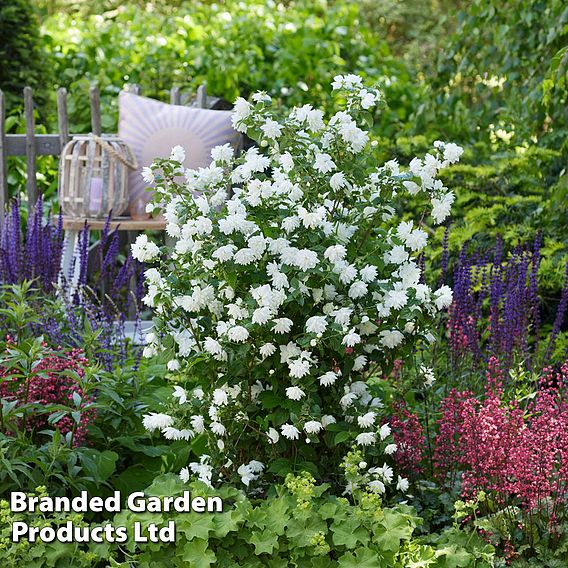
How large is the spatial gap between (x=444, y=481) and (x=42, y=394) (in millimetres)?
1177

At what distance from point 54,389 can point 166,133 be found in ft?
6.96

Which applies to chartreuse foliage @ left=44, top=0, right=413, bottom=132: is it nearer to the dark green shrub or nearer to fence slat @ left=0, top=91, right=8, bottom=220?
the dark green shrub

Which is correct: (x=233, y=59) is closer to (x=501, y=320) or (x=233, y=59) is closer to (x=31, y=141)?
(x=31, y=141)

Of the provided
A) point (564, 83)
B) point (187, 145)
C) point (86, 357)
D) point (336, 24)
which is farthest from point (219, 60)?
point (86, 357)

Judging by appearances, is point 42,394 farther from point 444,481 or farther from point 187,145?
point 187,145

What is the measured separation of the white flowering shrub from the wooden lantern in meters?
1.91

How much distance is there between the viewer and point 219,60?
7.03m

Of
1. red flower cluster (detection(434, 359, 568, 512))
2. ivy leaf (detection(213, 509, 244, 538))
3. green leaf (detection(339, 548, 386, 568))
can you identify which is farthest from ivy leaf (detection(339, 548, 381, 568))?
red flower cluster (detection(434, 359, 568, 512))

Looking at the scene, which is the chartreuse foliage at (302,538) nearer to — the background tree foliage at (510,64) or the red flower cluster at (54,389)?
the red flower cluster at (54,389)

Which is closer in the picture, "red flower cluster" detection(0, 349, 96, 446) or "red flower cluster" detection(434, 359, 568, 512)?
"red flower cluster" detection(434, 359, 568, 512)

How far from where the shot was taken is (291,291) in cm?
256

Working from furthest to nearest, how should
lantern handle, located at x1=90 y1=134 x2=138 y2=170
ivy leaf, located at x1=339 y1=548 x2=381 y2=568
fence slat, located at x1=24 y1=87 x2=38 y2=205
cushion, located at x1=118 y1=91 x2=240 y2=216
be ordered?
1. fence slat, located at x1=24 y1=87 x2=38 y2=205
2. cushion, located at x1=118 y1=91 x2=240 y2=216
3. lantern handle, located at x1=90 y1=134 x2=138 y2=170
4. ivy leaf, located at x1=339 y1=548 x2=381 y2=568

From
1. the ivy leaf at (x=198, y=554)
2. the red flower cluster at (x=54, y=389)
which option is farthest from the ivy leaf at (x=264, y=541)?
the red flower cluster at (x=54, y=389)

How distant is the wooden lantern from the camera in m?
4.62
